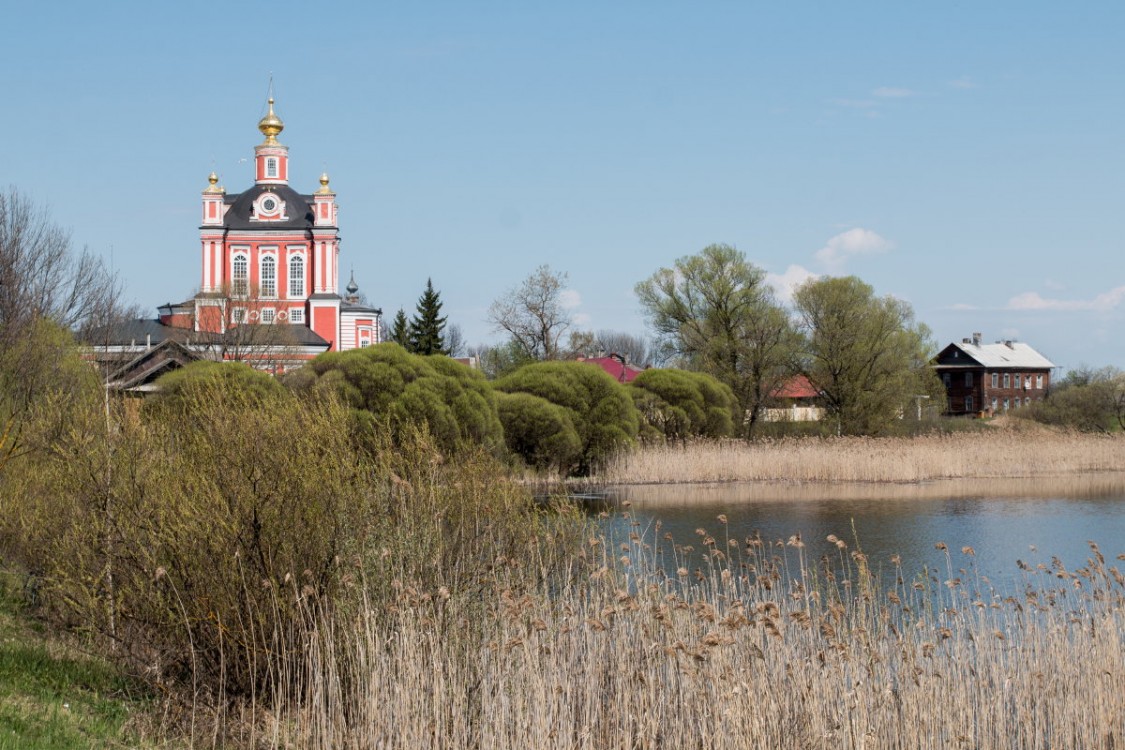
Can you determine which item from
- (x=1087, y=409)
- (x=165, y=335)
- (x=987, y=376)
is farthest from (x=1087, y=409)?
(x=165, y=335)

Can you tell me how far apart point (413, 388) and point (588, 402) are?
669cm

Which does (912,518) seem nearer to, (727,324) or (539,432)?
(539,432)

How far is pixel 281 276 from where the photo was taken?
73.9 metres

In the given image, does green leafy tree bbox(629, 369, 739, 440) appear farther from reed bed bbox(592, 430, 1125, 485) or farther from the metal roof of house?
the metal roof of house

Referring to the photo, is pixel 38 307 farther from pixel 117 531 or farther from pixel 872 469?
pixel 872 469

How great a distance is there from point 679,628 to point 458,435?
19.2 metres

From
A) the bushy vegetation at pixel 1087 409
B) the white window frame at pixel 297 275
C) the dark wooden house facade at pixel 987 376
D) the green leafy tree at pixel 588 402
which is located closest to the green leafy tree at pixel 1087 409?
the bushy vegetation at pixel 1087 409

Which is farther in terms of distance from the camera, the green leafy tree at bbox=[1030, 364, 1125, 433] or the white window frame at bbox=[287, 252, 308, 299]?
the white window frame at bbox=[287, 252, 308, 299]

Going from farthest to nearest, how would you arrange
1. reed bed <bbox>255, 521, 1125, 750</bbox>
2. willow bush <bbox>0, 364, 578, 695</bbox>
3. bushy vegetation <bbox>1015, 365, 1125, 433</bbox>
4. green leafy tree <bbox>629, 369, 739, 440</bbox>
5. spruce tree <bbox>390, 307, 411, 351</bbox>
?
spruce tree <bbox>390, 307, 411, 351</bbox>
bushy vegetation <bbox>1015, 365, 1125, 433</bbox>
green leafy tree <bbox>629, 369, 739, 440</bbox>
willow bush <bbox>0, 364, 578, 695</bbox>
reed bed <bbox>255, 521, 1125, 750</bbox>

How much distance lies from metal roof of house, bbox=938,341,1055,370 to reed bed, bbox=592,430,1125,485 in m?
54.7

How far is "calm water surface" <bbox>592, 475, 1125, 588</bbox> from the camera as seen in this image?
17406mm

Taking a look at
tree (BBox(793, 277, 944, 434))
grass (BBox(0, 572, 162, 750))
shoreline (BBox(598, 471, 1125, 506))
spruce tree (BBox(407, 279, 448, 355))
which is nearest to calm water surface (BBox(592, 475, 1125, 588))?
shoreline (BBox(598, 471, 1125, 506))

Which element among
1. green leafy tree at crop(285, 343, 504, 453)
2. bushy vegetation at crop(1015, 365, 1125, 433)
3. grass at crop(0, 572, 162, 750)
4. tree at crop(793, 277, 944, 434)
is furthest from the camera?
bushy vegetation at crop(1015, 365, 1125, 433)

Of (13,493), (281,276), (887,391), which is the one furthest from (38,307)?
(281,276)
